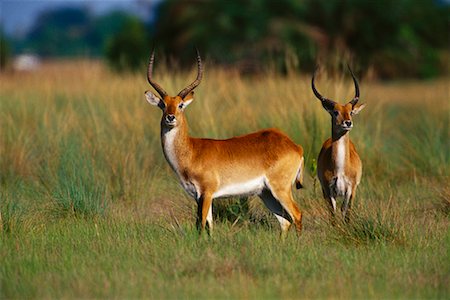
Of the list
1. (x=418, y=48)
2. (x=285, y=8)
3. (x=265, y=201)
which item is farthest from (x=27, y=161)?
(x=418, y=48)

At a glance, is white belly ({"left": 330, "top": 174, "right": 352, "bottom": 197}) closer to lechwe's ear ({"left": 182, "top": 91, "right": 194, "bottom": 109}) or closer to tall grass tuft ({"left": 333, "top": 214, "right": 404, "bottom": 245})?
tall grass tuft ({"left": 333, "top": 214, "right": 404, "bottom": 245})

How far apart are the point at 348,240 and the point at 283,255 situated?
29.6 inches

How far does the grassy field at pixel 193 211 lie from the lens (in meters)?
5.63

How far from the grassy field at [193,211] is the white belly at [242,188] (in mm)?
271

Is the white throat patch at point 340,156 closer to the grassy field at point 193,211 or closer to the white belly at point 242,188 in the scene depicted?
the grassy field at point 193,211

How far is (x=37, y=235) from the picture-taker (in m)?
6.88

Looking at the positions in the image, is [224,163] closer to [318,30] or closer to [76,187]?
[76,187]

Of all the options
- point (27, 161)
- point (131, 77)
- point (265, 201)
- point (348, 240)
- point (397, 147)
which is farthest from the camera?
point (131, 77)

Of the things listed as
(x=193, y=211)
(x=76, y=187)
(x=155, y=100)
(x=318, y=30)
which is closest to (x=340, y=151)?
(x=193, y=211)

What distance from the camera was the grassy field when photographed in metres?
5.63

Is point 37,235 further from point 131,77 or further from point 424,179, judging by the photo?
point 131,77

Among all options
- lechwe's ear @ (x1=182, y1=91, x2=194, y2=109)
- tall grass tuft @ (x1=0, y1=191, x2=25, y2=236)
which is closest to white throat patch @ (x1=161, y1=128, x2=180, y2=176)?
lechwe's ear @ (x1=182, y1=91, x2=194, y2=109)

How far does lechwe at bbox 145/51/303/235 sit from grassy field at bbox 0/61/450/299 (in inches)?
11.7

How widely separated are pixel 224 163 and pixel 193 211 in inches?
35.2
